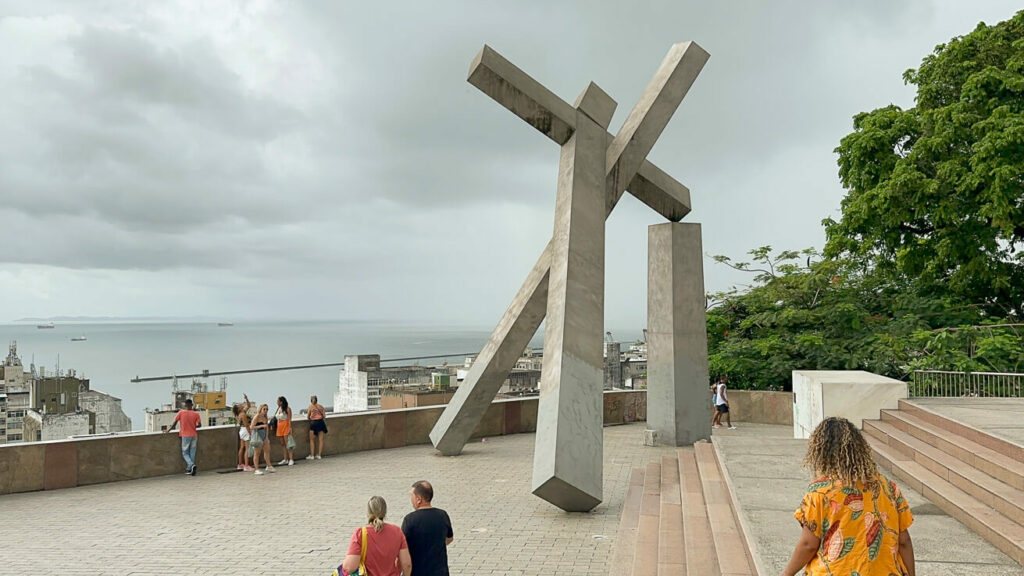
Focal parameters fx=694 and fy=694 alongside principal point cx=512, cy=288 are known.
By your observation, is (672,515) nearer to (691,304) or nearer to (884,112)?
(691,304)

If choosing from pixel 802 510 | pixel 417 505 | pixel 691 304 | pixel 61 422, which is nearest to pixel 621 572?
pixel 417 505

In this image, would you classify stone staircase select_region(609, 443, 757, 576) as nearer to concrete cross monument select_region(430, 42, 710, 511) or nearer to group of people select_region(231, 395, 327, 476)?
concrete cross monument select_region(430, 42, 710, 511)

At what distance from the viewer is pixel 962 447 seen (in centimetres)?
731

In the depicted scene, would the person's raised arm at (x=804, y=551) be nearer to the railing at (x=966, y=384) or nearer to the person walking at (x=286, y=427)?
the person walking at (x=286, y=427)

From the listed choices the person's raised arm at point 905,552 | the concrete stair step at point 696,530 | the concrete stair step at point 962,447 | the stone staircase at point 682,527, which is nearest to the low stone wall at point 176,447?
the stone staircase at point 682,527

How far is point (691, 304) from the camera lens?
47.7 feet

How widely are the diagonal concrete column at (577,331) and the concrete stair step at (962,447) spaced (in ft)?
12.8

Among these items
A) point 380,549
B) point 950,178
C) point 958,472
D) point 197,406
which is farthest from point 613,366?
point 380,549

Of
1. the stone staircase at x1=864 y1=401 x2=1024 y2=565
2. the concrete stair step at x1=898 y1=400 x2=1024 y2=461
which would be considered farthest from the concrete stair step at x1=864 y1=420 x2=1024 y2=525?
the concrete stair step at x1=898 y1=400 x2=1024 y2=461

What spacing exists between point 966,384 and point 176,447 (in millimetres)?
16257

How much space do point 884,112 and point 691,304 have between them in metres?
11.8

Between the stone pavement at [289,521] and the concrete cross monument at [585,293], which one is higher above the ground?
the concrete cross monument at [585,293]

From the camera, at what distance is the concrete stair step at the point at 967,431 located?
21.8 ft

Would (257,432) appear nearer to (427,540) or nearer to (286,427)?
(286,427)
